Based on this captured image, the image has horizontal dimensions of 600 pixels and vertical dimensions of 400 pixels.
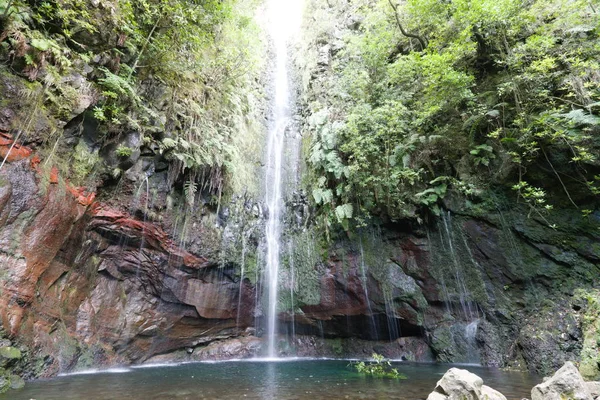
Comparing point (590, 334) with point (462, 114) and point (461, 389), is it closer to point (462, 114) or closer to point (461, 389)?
point (461, 389)

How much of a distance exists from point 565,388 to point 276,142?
13.6 meters

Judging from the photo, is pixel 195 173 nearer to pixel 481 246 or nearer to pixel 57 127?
pixel 57 127

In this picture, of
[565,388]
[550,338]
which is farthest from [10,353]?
[550,338]

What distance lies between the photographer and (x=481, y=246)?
10031mm

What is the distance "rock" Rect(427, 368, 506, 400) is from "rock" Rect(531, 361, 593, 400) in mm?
592

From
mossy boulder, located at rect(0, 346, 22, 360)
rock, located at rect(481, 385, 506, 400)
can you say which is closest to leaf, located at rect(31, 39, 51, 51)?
mossy boulder, located at rect(0, 346, 22, 360)

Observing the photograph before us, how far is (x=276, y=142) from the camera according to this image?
15.8 meters

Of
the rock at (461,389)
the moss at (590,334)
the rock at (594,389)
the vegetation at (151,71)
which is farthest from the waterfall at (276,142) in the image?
the rock at (594,389)

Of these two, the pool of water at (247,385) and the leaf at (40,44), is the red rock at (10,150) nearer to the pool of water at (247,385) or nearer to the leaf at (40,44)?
the leaf at (40,44)

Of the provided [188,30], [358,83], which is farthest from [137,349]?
[358,83]

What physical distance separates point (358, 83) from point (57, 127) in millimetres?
10266

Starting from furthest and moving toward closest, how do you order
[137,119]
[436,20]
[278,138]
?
[278,138] < [436,20] < [137,119]

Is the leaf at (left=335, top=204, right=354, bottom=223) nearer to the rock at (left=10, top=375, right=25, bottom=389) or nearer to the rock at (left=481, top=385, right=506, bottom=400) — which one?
the rock at (left=481, top=385, right=506, bottom=400)

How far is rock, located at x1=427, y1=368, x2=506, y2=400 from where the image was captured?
4332 mm
